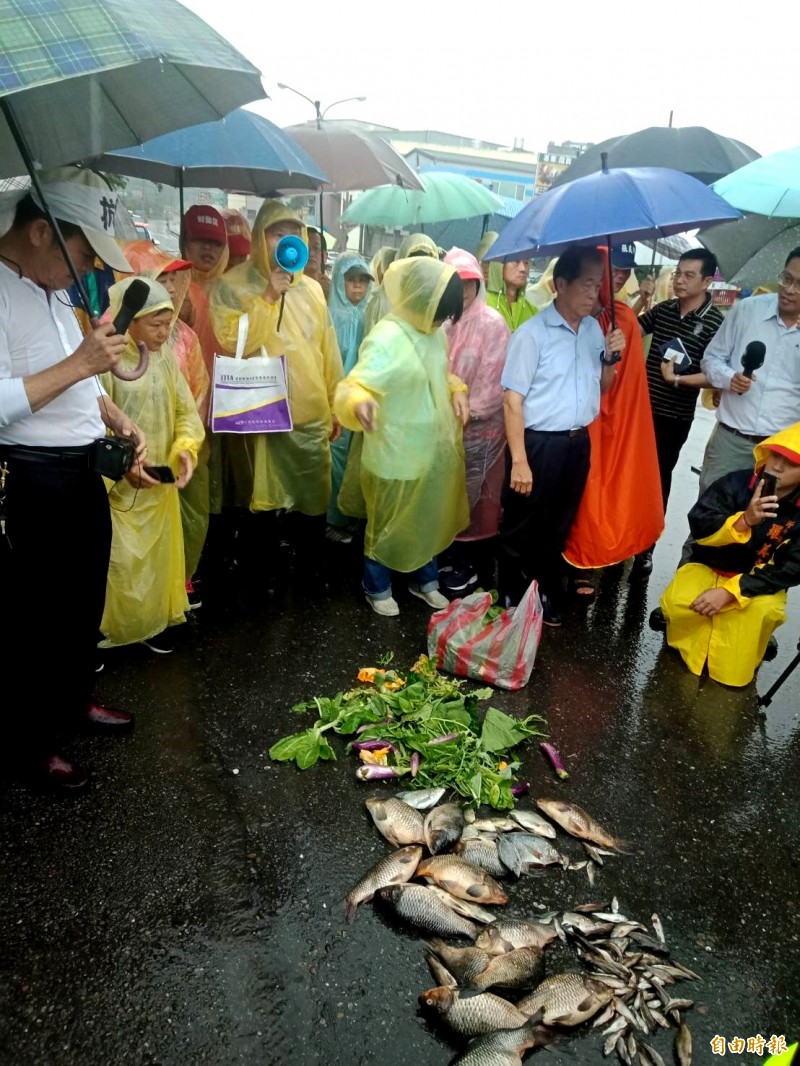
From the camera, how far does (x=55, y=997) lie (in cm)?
180

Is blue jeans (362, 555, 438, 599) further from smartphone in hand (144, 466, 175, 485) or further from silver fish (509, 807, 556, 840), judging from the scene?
silver fish (509, 807, 556, 840)

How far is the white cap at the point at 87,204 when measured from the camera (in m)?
2.12

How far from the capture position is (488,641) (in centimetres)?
329

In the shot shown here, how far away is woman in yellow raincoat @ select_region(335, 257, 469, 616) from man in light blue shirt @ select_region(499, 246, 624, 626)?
1.08ft

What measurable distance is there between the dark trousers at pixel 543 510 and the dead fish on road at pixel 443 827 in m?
1.65

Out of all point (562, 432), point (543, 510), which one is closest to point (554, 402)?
point (562, 432)

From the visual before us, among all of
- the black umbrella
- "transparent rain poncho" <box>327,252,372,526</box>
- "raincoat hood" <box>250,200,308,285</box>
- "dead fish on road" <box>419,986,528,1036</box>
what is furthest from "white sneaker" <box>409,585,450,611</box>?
the black umbrella

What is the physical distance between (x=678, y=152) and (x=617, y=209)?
82.6 inches

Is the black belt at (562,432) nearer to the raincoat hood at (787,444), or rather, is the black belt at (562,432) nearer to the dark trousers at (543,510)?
Answer: the dark trousers at (543,510)

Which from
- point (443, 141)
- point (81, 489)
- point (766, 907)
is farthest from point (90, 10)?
point (443, 141)

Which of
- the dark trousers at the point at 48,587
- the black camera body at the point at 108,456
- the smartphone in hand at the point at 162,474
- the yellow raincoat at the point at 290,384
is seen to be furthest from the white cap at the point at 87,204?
the yellow raincoat at the point at 290,384

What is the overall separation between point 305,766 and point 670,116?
490 cm

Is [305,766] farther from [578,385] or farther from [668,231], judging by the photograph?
[668,231]

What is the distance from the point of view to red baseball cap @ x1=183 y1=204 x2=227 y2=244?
379cm
